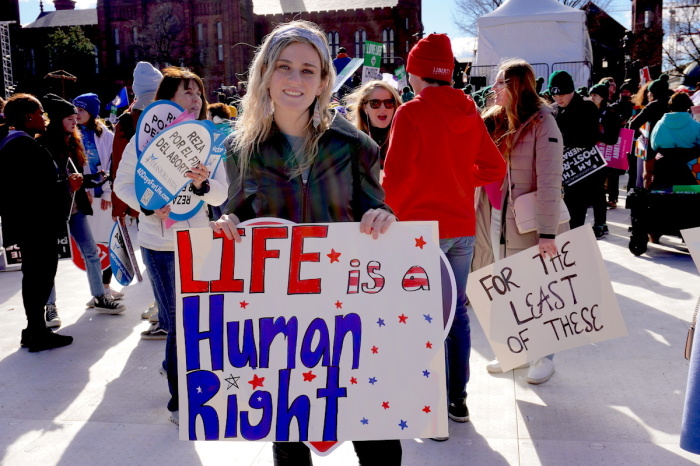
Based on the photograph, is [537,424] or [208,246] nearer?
[208,246]

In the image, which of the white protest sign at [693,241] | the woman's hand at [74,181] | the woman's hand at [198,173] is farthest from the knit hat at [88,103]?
the white protest sign at [693,241]

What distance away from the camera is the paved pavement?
3.22 meters

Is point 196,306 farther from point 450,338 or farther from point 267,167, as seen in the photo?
point 450,338

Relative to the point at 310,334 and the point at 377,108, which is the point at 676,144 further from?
the point at 310,334

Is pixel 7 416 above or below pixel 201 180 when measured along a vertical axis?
below

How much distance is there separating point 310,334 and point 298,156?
0.60 m

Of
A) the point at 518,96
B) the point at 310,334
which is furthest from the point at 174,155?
the point at 518,96

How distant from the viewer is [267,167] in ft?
7.34

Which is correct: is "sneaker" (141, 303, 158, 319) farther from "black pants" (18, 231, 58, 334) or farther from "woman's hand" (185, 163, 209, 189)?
"woman's hand" (185, 163, 209, 189)

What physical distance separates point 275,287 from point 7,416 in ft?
8.21

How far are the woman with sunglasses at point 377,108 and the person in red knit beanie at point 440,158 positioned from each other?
121cm

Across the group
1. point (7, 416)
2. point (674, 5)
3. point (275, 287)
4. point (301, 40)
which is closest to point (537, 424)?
point (275, 287)

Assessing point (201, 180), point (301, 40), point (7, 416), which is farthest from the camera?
point (7, 416)

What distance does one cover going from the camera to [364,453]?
7.43 ft
